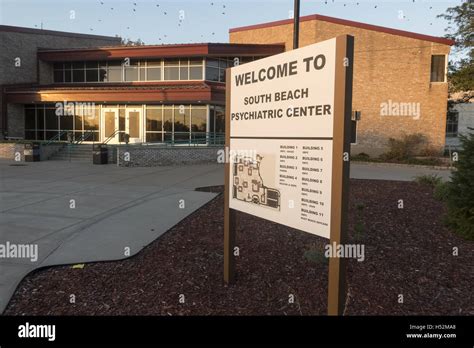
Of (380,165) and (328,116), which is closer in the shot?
(328,116)

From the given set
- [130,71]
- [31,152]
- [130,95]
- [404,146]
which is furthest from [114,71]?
[404,146]

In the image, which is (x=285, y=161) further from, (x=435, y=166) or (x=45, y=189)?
(x=435, y=166)

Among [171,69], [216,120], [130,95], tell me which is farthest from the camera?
[171,69]

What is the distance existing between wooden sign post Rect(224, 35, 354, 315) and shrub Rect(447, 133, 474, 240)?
11.4 feet

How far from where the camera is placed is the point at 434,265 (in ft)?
15.4

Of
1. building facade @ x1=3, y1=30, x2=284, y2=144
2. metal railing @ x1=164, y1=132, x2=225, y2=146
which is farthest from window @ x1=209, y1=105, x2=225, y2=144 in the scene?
metal railing @ x1=164, y1=132, x2=225, y2=146

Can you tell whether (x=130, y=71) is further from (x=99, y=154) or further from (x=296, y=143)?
(x=296, y=143)

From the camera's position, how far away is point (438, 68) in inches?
913

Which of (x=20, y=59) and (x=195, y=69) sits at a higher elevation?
(x=20, y=59)

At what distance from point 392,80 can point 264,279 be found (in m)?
21.8

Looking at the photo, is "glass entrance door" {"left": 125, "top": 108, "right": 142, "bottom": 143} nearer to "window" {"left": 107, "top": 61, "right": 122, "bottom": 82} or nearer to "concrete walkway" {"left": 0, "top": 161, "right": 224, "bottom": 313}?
"window" {"left": 107, "top": 61, "right": 122, "bottom": 82}

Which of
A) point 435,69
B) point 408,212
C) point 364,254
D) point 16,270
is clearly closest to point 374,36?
point 435,69

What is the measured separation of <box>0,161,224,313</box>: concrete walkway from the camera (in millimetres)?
5320
